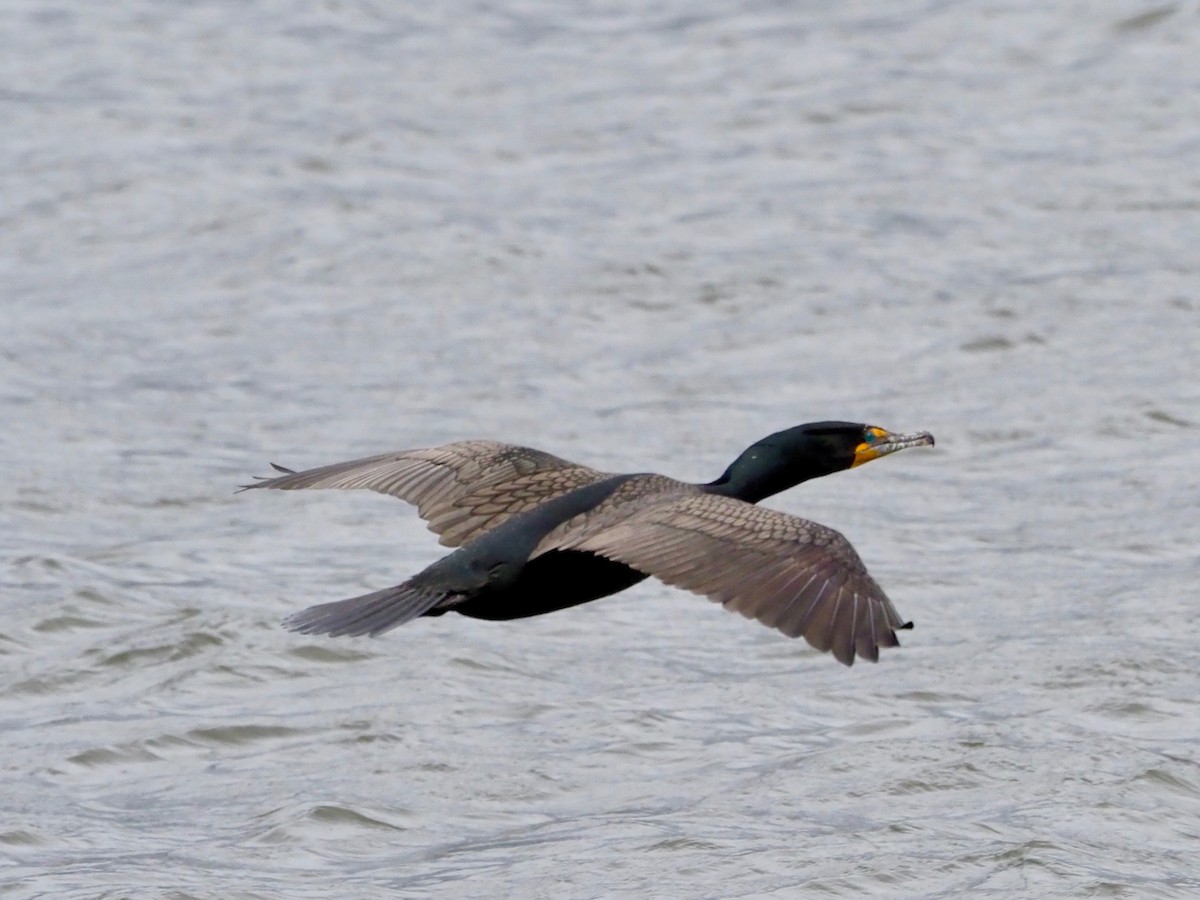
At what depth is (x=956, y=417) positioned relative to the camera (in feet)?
40.8

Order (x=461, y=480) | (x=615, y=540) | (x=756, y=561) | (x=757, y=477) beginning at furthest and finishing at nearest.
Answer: (x=461, y=480), (x=757, y=477), (x=615, y=540), (x=756, y=561)

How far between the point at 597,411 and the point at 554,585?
5.35m

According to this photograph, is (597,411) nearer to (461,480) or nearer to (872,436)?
(461,480)

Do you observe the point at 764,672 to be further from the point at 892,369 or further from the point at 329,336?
the point at 329,336

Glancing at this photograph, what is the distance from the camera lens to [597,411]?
1237 centimetres

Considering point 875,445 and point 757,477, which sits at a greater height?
point 875,445

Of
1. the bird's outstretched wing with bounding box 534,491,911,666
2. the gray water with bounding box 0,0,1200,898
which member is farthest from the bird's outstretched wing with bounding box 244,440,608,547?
the gray water with bounding box 0,0,1200,898

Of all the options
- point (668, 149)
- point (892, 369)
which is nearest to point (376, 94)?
point (668, 149)

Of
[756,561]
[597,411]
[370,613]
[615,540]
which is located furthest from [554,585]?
[597,411]

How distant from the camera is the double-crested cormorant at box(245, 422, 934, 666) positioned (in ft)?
20.7

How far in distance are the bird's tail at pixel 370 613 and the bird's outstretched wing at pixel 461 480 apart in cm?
46

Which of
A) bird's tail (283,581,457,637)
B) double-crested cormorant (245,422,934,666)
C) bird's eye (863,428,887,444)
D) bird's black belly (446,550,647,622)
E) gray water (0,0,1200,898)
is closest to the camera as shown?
double-crested cormorant (245,422,934,666)

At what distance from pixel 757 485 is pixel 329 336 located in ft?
20.8

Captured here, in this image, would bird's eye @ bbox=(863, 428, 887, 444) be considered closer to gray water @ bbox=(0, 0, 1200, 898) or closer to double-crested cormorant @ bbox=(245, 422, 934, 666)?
double-crested cormorant @ bbox=(245, 422, 934, 666)
